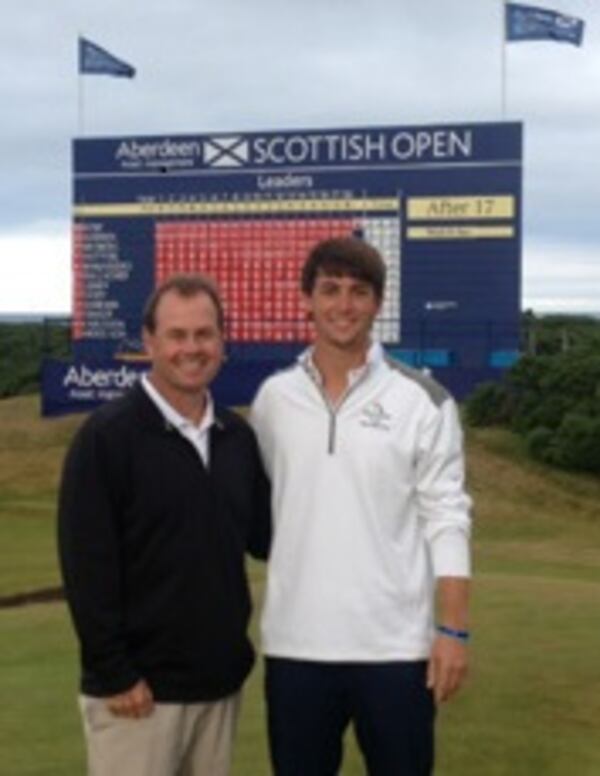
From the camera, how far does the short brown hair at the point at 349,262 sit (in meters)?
3.76

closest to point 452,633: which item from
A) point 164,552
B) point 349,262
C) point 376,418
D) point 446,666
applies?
point 446,666

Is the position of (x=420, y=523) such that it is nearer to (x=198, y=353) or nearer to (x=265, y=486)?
(x=265, y=486)

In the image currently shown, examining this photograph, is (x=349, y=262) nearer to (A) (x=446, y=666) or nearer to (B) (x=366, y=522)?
(B) (x=366, y=522)

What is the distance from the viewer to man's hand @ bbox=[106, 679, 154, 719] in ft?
11.6

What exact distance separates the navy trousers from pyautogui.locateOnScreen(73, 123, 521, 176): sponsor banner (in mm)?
13937

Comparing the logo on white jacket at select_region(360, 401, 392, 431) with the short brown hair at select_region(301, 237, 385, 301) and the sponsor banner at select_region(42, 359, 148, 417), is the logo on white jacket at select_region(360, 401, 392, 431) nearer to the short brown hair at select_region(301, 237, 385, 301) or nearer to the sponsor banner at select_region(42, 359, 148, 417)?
the short brown hair at select_region(301, 237, 385, 301)

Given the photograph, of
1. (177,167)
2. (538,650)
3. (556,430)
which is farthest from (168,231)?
(538,650)

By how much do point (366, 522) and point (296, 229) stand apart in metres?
14.4

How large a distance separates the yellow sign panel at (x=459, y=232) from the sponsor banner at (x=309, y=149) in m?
0.73

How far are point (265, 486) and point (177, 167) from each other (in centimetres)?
1496

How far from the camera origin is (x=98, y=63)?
73.7 ft

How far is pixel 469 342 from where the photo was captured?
57.0 feet

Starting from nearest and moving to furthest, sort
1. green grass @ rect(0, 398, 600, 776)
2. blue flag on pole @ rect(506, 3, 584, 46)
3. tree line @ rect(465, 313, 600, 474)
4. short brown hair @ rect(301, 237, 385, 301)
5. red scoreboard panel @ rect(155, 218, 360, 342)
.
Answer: short brown hair @ rect(301, 237, 385, 301) → green grass @ rect(0, 398, 600, 776) → tree line @ rect(465, 313, 600, 474) → red scoreboard panel @ rect(155, 218, 360, 342) → blue flag on pole @ rect(506, 3, 584, 46)

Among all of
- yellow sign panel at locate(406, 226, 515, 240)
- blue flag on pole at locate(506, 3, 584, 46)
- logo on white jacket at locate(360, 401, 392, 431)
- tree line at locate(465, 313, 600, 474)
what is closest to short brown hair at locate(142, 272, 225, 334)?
logo on white jacket at locate(360, 401, 392, 431)
